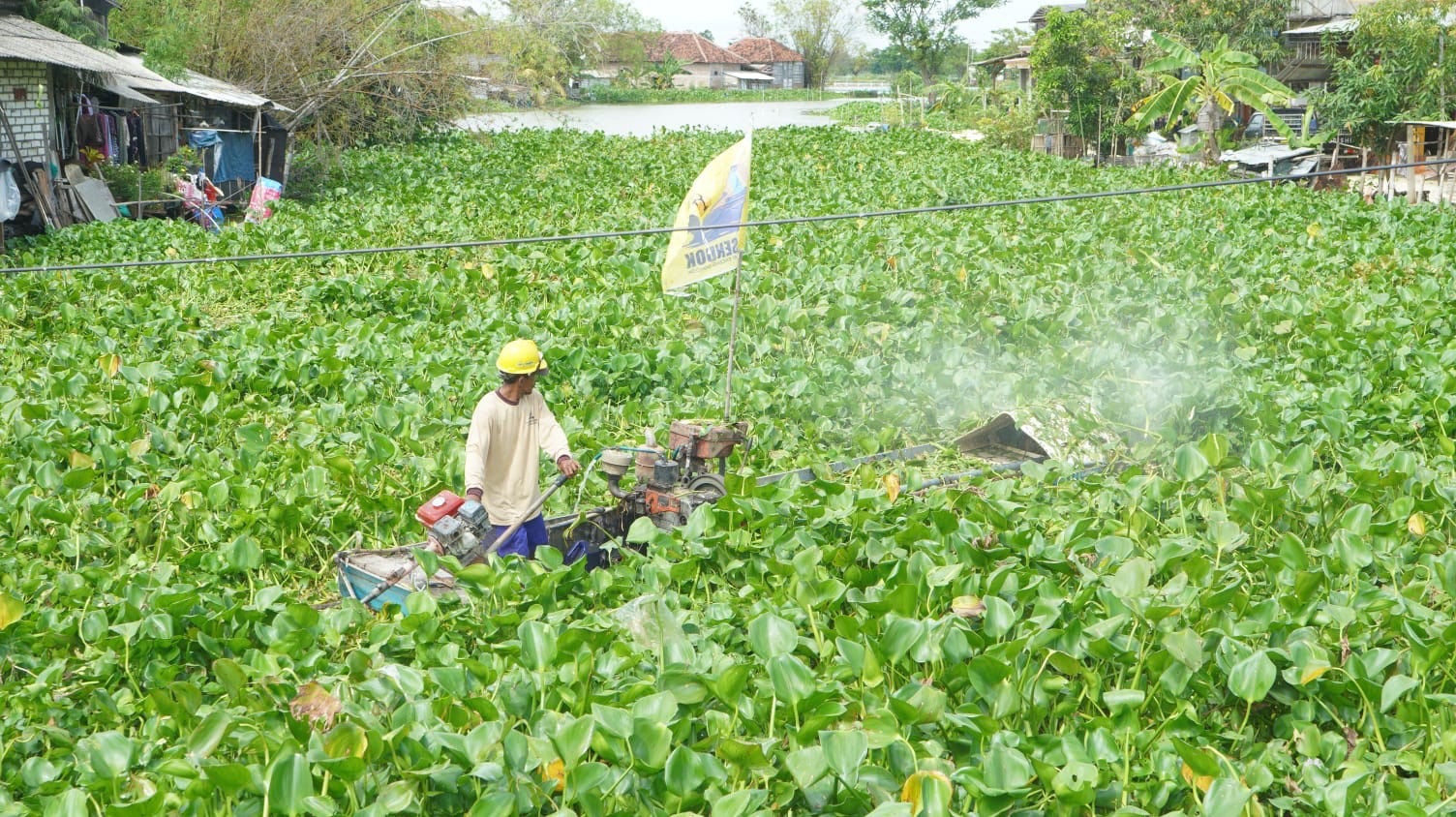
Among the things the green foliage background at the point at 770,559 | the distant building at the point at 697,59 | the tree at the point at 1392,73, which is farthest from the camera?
the distant building at the point at 697,59

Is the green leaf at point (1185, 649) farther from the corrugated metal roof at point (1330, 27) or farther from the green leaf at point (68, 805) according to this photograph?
the corrugated metal roof at point (1330, 27)

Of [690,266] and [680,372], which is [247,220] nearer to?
[680,372]

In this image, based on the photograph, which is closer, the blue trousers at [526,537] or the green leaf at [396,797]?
the green leaf at [396,797]

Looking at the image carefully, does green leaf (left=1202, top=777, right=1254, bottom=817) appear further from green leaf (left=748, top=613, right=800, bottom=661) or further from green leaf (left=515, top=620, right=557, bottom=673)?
green leaf (left=515, top=620, right=557, bottom=673)

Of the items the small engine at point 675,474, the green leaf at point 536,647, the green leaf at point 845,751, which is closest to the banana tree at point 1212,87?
the small engine at point 675,474

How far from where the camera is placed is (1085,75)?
1048 inches

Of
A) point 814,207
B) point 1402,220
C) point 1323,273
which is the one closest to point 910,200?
point 814,207

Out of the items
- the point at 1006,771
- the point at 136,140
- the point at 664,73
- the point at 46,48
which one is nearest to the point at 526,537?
the point at 1006,771

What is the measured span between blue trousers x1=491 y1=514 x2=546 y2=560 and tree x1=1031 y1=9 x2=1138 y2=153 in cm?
2231

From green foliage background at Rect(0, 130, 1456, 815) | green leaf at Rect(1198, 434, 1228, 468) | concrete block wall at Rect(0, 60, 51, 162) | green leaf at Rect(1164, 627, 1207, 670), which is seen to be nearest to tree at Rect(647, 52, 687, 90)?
concrete block wall at Rect(0, 60, 51, 162)

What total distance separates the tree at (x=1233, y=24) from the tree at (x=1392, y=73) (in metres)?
3.34

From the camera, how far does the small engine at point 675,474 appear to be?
5641 mm

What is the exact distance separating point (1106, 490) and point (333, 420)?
13.9 feet

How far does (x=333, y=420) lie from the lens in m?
7.77
